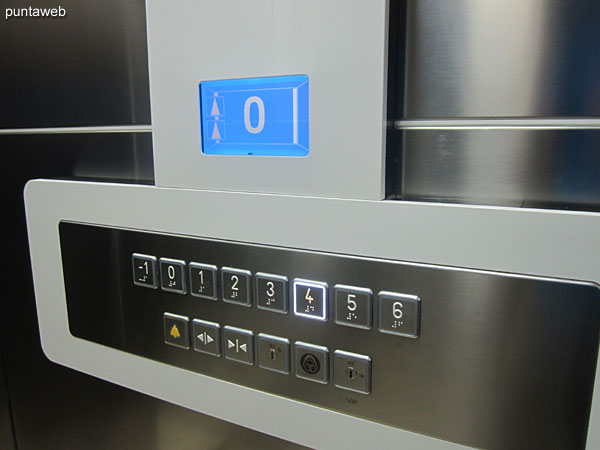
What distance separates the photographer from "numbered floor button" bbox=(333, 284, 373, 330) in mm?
373

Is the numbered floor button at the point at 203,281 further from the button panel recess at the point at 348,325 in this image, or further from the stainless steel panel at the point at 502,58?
the stainless steel panel at the point at 502,58

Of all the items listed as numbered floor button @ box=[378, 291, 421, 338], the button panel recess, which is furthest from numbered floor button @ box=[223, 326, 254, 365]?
numbered floor button @ box=[378, 291, 421, 338]

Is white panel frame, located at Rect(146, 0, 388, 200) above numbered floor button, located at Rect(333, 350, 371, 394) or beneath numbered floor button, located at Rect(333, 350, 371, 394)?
above

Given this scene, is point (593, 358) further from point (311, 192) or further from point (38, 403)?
point (38, 403)

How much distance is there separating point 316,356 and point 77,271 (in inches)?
12.3

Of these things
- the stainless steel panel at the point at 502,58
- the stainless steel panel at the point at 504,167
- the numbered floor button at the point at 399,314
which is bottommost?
the numbered floor button at the point at 399,314

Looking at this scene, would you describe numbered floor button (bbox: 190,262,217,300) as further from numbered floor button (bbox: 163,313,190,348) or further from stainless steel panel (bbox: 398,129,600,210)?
stainless steel panel (bbox: 398,129,600,210)

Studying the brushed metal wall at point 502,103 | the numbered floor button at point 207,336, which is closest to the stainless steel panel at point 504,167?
the brushed metal wall at point 502,103

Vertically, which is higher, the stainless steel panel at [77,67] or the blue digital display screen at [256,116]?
the stainless steel panel at [77,67]

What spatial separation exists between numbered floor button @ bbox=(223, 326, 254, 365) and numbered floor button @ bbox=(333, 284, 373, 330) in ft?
0.32

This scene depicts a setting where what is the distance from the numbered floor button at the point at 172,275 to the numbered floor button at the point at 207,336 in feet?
0.13

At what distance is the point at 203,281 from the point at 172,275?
0.13 feet

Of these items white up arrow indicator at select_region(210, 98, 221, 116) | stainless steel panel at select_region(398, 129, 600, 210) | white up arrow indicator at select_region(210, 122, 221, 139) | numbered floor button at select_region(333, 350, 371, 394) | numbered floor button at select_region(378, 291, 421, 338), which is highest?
white up arrow indicator at select_region(210, 98, 221, 116)

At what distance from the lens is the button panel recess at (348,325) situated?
12.8 inches
